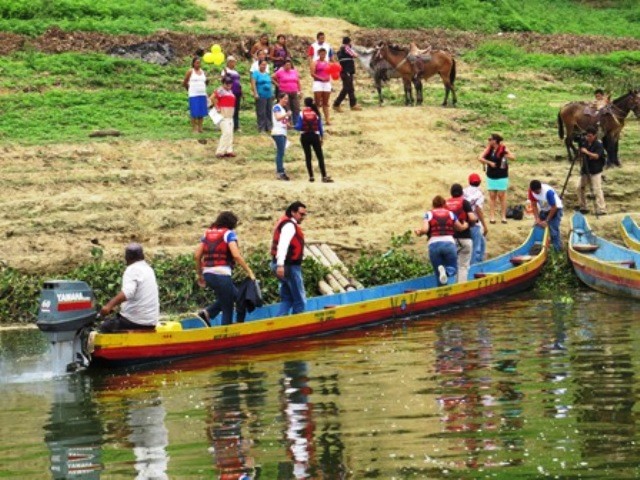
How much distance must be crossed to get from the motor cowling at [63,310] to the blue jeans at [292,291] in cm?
390

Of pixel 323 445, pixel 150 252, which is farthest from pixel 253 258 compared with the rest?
pixel 323 445

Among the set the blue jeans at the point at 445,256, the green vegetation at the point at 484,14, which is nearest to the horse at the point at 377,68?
the green vegetation at the point at 484,14

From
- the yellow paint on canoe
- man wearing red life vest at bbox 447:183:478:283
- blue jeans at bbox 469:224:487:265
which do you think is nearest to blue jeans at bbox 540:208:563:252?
the yellow paint on canoe

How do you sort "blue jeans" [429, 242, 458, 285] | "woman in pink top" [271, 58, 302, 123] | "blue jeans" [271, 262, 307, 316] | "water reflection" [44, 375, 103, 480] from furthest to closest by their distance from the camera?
"woman in pink top" [271, 58, 302, 123] < "blue jeans" [429, 242, 458, 285] < "blue jeans" [271, 262, 307, 316] < "water reflection" [44, 375, 103, 480]

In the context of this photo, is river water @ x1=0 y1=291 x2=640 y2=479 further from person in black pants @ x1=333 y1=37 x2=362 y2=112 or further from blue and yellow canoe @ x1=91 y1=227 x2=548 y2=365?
person in black pants @ x1=333 y1=37 x2=362 y2=112

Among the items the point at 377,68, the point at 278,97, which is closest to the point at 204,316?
the point at 278,97

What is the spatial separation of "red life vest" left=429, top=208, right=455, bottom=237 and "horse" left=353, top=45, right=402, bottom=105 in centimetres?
1189

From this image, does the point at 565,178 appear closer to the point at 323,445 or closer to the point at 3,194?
the point at 3,194

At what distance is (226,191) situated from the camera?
28922 mm

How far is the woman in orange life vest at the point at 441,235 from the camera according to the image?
2416 cm

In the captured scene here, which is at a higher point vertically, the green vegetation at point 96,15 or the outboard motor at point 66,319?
the green vegetation at point 96,15

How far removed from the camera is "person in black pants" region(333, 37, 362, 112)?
34.1 meters

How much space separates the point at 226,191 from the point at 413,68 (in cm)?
857

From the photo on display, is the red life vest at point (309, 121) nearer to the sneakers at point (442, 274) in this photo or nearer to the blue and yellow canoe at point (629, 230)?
the sneakers at point (442, 274)
